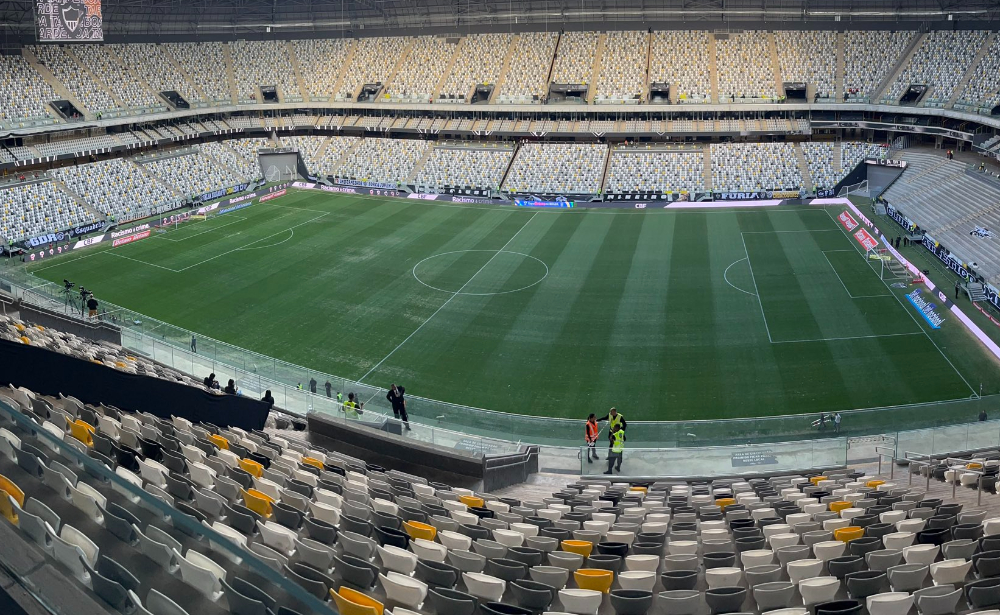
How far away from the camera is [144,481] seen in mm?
13414

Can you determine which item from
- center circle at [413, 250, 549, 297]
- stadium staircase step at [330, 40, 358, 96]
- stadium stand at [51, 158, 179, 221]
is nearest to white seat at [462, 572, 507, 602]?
center circle at [413, 250, 549, 297]

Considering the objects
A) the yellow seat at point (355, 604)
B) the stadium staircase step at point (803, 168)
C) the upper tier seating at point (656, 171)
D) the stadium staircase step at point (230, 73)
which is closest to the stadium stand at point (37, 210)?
the stadium staircase step at point (230, 73)

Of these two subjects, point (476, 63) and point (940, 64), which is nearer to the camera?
point (940, 64)

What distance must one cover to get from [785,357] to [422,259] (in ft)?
79.1

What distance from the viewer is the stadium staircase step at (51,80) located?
7178 centimetres

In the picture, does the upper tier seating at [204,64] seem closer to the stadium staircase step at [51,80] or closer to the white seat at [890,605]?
Answer: the stadium staircase step at [51,80]

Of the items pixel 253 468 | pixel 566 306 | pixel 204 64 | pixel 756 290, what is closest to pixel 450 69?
pixel 204 64

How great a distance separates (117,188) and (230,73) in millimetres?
24213

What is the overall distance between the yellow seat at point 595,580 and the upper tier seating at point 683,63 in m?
69.8

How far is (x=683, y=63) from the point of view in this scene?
265ft

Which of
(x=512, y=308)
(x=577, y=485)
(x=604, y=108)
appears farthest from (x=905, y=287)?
(x=604, y=108)

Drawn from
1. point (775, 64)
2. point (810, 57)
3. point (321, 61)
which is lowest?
point (775, 64)

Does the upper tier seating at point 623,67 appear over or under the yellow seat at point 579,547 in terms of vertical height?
over

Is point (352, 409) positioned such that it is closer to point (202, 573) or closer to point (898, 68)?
point (202, 573)
